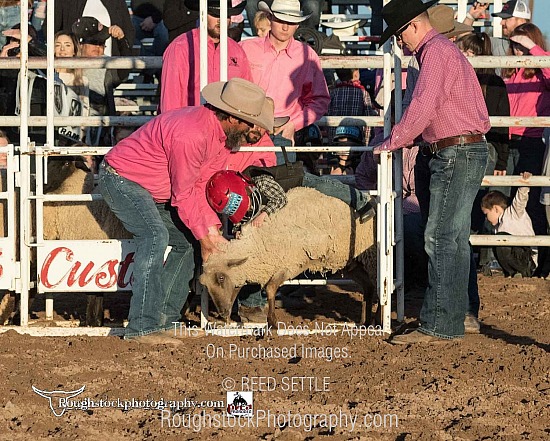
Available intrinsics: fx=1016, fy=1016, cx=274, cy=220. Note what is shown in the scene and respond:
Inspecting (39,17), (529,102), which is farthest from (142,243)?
(39,17)

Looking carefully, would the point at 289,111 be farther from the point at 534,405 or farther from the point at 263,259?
the point at 534,405

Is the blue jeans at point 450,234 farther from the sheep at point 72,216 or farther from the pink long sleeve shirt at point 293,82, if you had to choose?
the sheep at point 72,216

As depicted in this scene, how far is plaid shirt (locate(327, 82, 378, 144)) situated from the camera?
992 centimetres

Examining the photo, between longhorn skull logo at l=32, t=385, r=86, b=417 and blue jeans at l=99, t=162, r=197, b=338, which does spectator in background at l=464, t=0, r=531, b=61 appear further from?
longhorn skull logo at l=32, t=385, r=86, b=417

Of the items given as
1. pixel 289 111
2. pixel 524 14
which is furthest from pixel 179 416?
pixel 524 14

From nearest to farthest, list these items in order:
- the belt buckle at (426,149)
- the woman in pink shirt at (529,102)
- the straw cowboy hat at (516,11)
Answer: the belt buckle at (426,149) < the woman in pink shirt at (529,102) < the straw cowboy hat at (516,11)

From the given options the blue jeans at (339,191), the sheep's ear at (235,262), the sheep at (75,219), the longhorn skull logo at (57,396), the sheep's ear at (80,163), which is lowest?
the longhorn skull logo at (57,396)

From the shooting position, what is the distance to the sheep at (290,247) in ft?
23.6

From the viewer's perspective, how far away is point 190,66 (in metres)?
7.53

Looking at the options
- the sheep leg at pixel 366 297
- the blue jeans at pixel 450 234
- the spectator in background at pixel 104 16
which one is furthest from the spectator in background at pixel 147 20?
the blue jeans at pixel 450 234

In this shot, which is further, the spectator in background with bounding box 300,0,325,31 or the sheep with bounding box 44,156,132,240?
the spectator in background with bounding box 300,0,325,31

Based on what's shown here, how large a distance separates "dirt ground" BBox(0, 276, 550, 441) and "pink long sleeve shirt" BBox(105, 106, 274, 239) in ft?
3.15

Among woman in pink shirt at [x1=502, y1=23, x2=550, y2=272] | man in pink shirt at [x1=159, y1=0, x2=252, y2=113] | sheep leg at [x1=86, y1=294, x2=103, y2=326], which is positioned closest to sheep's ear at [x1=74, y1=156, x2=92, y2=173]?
man in pink shirt at [x1=159, y1=0, x2=252, y2=113]

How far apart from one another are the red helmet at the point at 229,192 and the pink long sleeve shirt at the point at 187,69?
88 cm
